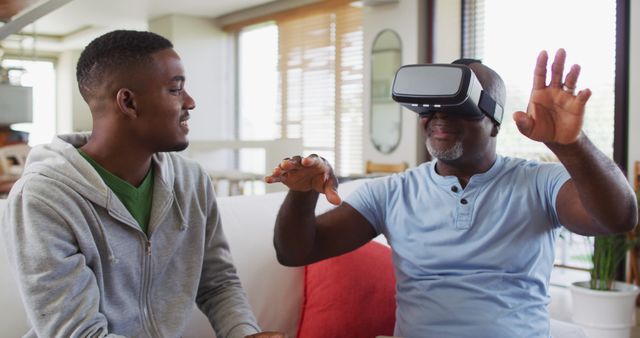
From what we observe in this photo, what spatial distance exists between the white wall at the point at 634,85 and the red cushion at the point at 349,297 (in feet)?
9.61

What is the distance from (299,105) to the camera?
6.89 meters

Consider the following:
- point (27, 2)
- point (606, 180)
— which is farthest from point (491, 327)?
point (27, 2)

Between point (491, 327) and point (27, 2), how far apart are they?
188cm

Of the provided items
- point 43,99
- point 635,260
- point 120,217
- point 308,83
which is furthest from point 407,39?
point 43,99

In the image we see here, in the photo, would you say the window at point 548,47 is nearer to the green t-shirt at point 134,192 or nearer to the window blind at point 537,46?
the window blind at point 537,46

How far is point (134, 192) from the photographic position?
1.29m

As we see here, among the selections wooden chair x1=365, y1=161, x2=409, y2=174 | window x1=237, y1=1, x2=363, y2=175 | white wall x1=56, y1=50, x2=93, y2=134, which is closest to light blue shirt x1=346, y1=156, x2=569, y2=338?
wooden chair x1=365, y1=161, x2=409, y2=174

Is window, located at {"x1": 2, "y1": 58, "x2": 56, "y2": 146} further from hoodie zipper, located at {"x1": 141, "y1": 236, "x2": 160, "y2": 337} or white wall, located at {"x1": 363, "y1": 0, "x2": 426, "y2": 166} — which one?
hoodie zipper, located at {"x1": 141, "y1": 236, "x2": 160, "y2": 337}

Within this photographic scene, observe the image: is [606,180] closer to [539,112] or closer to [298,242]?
[539,112]

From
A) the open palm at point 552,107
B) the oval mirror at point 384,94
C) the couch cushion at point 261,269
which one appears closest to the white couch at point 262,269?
the couch cushion at point 261,269

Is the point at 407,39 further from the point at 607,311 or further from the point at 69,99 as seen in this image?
the point at 69,99

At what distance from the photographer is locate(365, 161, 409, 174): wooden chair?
5.36m

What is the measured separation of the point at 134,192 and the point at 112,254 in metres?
0.14

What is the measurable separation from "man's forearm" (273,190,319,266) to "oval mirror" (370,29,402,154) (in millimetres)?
4005
